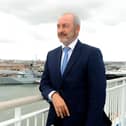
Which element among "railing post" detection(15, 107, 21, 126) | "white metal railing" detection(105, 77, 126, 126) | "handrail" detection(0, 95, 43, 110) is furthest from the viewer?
"white metal railing" detection(105, 77, 126, 126)

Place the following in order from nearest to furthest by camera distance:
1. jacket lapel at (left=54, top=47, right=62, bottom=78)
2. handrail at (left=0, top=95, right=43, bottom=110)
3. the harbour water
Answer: handrail at (left=0, top=95, right=43, bottom=110) < jacket lapel at (left=54, top=47, right=62, bottom=78) < the harbour water

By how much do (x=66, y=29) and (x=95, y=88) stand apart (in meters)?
0.42

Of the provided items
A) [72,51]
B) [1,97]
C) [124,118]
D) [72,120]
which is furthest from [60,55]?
[1,97]

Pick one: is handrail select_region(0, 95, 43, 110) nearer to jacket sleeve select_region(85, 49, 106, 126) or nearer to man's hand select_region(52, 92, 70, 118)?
man's hand select_region(52, 92, 70, 118)

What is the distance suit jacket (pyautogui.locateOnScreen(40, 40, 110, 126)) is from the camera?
230 centimetres

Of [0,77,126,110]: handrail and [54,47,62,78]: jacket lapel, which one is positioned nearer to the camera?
[0,77,126,110]: handrail

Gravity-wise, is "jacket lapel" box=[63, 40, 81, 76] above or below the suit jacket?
above

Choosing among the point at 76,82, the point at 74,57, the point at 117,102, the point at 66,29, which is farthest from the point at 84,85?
the point at 117,102

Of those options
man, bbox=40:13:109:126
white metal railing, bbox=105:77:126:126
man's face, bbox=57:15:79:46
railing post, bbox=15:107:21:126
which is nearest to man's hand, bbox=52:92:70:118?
man, bbox=40:13:109:126

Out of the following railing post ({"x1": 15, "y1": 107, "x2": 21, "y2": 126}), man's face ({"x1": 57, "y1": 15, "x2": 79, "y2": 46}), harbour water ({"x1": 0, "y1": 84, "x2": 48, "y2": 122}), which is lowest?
harbour water ({"x1": 0, "y1": 84, "x2": 48, "y2": 122})

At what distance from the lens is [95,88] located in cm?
230

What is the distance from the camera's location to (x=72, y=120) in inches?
92.7

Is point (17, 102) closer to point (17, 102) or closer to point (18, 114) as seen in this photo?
point (17, 102)

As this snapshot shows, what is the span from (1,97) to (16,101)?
23.0 metres
